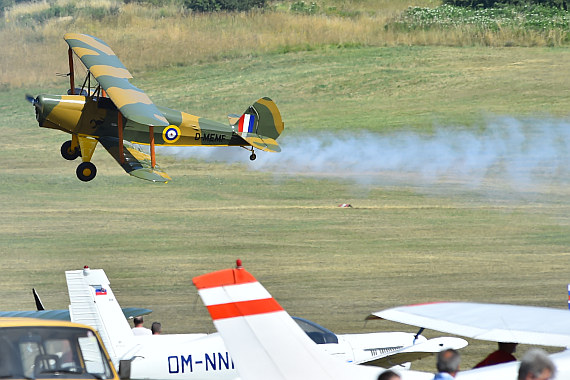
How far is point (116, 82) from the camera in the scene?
30.4m

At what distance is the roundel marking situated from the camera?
3300 cm

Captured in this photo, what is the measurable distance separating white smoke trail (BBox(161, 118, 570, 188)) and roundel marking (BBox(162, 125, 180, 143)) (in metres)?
27.4

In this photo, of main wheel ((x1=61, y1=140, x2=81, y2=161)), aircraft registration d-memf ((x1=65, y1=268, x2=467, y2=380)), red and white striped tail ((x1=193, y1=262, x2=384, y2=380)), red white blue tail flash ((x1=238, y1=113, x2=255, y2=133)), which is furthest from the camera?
red white blue tail flash ((x1=238, y1=113, x2=255, y2=133))

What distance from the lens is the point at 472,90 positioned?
72188 mm

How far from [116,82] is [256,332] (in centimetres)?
2070

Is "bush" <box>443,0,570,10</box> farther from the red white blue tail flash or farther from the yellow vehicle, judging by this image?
the yellow vehicle

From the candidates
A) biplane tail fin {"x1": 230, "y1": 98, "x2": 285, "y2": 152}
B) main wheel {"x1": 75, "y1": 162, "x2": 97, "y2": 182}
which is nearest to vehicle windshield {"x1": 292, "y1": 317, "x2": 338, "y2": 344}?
main wheel {"x1": 75, "y1": 162, "x2": 97, "y2": 182}

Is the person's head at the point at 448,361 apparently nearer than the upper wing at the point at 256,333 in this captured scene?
Yes

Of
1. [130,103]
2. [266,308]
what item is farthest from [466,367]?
[266,308]

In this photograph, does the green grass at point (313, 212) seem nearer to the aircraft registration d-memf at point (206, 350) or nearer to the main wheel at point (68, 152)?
the main wheel at point (68, 152)

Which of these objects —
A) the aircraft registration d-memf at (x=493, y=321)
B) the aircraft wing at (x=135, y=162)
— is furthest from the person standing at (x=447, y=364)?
the aircraft wing at (x=135, y=162)

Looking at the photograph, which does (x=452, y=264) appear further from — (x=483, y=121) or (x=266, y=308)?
(x=266, y=308)

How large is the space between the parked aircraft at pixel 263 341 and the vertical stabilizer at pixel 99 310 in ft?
26.2

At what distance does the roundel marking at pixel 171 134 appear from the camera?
33.0 m
